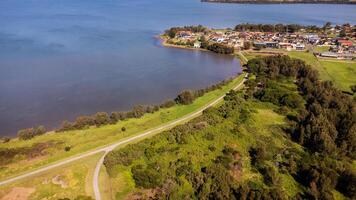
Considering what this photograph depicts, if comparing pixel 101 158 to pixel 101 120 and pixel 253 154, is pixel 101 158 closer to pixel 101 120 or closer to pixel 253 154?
pixel 101 120

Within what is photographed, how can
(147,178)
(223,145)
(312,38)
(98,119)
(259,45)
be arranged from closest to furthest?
(147,178), (223,145), (98,119), (259,45), (312,38)

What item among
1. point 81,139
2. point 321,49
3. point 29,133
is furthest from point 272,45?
point 29,133

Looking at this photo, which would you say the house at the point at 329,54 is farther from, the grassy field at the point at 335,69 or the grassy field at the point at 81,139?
the grassy field at the point at 81,139

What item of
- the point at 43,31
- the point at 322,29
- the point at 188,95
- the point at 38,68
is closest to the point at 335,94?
the point at 188,95

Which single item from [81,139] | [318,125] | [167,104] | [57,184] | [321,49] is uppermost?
[321,49]

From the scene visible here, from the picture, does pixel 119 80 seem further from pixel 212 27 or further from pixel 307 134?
pixel 212 27

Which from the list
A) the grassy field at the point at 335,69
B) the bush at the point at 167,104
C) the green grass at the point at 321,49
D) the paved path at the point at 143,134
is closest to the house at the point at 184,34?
the grassy field at the point at 335,69

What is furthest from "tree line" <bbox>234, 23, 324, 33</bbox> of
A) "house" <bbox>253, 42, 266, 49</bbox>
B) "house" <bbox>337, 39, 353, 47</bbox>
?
"house" <bbox>253, 42, 266, 49</bbox>
